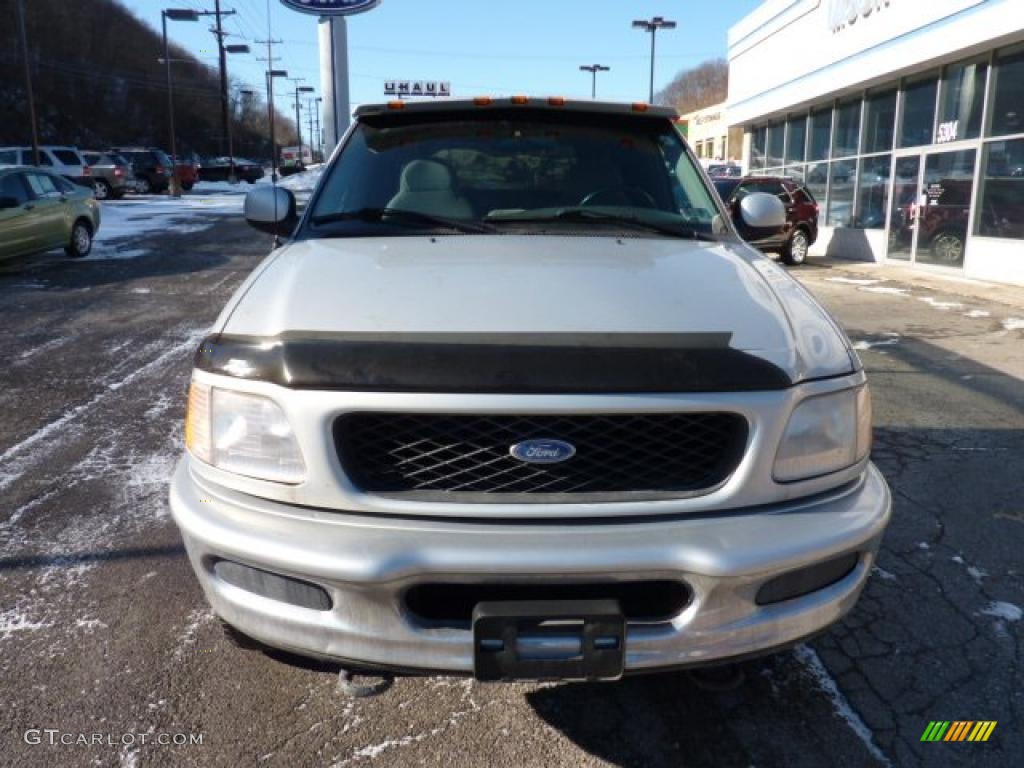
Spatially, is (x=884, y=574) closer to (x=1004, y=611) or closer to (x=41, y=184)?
(x=1004, y=611)

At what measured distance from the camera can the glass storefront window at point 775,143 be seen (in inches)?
814

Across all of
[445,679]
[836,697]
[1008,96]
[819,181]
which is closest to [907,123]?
[1008,96]

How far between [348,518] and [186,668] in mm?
1160

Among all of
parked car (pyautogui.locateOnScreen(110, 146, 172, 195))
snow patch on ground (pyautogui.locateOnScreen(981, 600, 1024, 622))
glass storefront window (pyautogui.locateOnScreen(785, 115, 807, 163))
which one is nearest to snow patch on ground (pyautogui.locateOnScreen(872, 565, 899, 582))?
snow patch on ground (pyautogui.locateOnScreen(981, 600, 1024, 622))

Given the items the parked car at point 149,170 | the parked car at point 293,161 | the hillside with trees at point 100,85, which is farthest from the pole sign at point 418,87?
the hillside with trees at point 100,85

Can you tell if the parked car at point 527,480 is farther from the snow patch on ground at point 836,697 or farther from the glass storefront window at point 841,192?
the glass storefront window at point 841,192

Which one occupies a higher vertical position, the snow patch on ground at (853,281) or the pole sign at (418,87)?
the pole sign at (418,87)

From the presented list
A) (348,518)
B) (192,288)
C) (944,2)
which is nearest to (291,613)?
(348,518)

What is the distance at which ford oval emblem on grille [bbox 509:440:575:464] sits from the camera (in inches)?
72.2

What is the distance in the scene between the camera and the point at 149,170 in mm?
34875

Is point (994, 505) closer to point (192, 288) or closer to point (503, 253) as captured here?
point (503, 253)

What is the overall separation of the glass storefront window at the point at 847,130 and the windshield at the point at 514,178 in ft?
49.3

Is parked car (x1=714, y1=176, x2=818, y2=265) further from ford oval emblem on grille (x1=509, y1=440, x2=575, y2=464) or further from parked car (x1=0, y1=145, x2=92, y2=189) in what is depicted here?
parked car (x1=0, y1=145, x2=92, y2=189)

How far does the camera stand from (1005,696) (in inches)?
95.5
